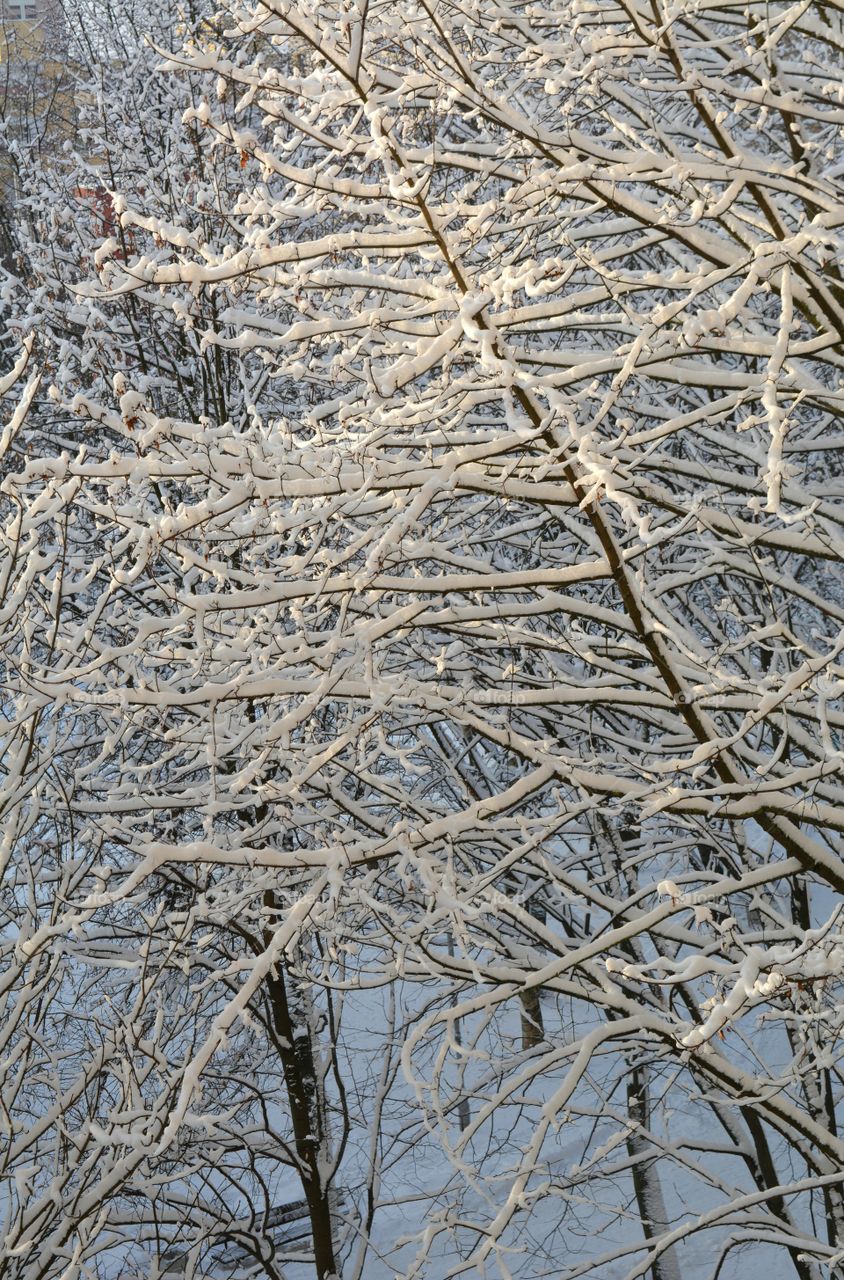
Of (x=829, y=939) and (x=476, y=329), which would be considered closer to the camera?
(x=476, y=329)

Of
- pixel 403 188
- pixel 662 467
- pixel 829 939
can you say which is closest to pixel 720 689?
pixel 829 939

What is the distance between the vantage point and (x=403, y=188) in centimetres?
370

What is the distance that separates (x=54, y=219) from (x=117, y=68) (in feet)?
7.40

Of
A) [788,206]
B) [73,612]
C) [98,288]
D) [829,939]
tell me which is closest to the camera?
[829,939]

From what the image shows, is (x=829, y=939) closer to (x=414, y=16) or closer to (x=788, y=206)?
(x=788, y=206)

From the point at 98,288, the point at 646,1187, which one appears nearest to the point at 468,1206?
the point at 646,1187

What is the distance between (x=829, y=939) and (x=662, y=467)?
6.43 feet

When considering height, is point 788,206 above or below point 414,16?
below

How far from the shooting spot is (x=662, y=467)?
16.9ft

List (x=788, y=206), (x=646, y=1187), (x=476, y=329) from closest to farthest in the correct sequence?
(x=476, y=329) < (x=788, y=206) < (x=646, y=1187)

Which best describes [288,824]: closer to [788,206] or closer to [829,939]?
[829,939]

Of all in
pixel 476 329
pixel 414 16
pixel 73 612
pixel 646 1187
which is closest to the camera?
pixel 476 329

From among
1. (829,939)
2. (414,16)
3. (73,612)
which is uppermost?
(73,612)

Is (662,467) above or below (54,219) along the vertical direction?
below
